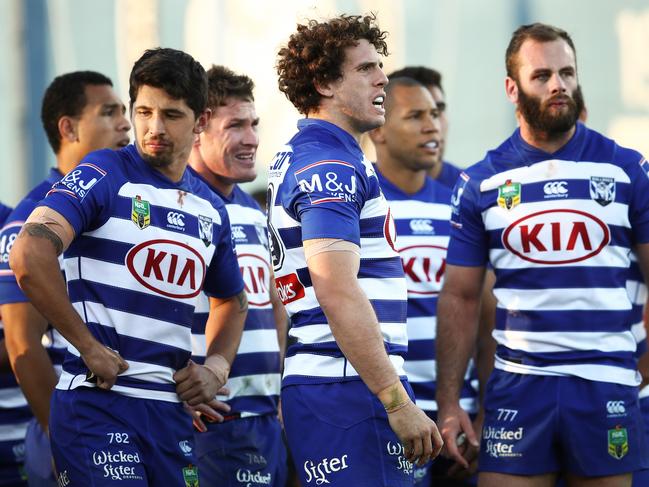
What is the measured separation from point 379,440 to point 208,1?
715 cm

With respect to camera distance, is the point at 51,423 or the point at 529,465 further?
the point at 529,465

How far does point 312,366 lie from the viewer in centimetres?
416

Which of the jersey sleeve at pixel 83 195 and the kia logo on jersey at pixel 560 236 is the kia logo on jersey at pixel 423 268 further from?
the jersey sleeve at pixel 83 195

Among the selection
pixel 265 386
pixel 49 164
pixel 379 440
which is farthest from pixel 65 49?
pixel 379 440

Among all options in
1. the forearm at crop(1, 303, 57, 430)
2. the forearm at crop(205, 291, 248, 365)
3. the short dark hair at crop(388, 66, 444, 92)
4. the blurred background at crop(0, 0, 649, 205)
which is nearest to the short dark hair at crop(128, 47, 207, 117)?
the forearm at crop(205, 291, 248, 365)

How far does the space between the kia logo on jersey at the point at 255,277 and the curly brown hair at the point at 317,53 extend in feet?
4.87

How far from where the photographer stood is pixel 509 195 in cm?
527

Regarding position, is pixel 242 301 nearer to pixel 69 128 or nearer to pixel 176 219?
pixel 176 219

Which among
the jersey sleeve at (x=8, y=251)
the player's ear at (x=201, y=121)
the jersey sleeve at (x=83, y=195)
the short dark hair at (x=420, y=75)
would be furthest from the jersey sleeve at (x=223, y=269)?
the short dark hair at (x=420, y=75)

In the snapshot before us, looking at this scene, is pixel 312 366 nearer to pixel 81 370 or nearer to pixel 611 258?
pixel 81 370

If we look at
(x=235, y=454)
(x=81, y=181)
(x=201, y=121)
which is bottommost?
(x=235, y=454)

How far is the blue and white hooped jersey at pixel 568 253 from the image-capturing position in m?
5.07

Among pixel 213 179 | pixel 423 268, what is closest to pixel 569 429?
pixel 423 268

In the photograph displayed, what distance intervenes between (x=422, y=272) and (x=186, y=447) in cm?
200
